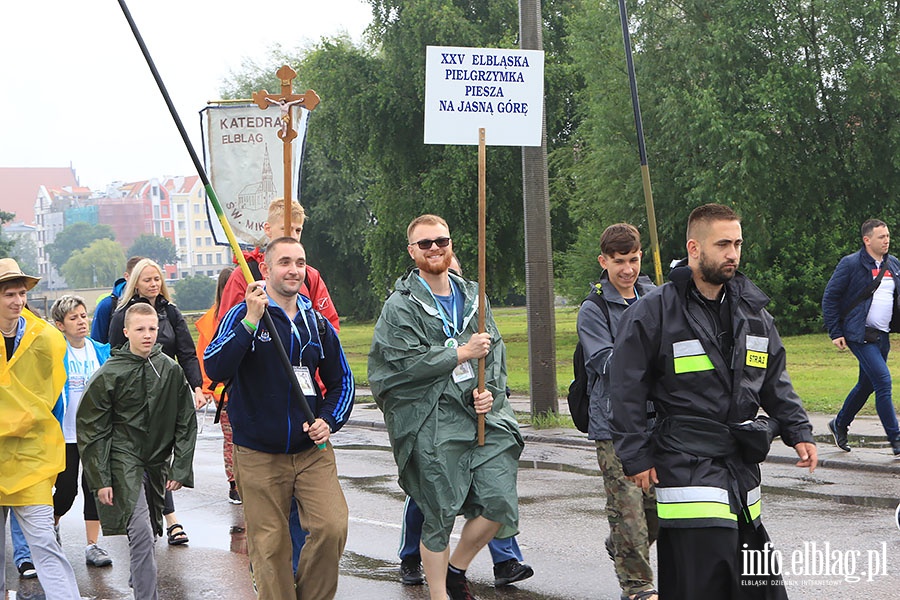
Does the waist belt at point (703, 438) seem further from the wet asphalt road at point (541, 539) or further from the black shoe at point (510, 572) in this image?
the black shoe at point (510, 572)

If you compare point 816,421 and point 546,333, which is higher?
point 546,333

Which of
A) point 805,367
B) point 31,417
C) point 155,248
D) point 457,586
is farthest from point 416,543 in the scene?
point 155,248

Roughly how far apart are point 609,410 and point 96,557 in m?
3.91

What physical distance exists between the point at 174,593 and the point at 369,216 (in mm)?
44129

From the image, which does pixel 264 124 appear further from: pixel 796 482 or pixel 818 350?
pixel 818 350

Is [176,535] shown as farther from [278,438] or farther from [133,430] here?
[278,438]

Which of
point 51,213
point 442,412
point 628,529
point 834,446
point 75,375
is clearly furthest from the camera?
point 51,213

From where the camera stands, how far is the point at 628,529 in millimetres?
5805

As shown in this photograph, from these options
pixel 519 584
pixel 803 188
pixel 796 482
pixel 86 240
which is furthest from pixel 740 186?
pixel 86 240

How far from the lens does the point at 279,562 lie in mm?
5309

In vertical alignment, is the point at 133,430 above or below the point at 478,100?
below

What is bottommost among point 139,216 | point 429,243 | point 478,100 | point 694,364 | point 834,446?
point 834,446

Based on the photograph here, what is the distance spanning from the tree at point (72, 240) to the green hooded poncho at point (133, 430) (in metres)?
136

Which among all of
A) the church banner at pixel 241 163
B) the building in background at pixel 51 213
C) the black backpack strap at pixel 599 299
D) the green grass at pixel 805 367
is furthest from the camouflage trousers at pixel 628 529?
the building in background at pixel 51 213
